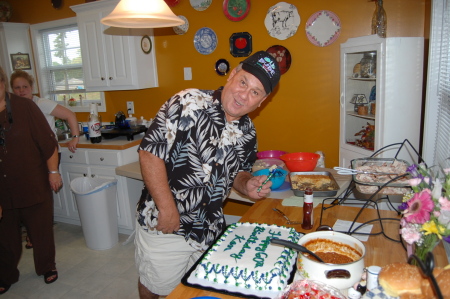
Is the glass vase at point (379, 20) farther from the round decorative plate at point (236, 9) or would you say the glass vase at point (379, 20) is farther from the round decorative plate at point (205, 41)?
the round decorative plate at point (205, 41)

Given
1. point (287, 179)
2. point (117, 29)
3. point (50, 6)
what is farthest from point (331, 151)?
point (50, 6)

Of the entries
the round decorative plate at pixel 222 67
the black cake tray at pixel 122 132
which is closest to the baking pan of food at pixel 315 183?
the round decorative plate at pixel 222 67

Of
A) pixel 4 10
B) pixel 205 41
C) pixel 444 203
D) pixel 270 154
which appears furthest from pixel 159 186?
pixel 4 10

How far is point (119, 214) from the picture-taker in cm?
343

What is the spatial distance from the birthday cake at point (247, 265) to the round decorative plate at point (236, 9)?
7.93 feet

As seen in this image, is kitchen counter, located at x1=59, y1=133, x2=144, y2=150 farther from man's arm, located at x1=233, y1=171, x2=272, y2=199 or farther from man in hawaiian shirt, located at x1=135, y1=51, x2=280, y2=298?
man's arm, located at x1=233, y1=171, x2=272, y2=199

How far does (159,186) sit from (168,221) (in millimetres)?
171

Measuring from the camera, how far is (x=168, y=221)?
149 centimetres

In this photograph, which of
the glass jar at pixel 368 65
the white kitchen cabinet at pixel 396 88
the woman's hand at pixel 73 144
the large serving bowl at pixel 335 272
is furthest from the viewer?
the woman's hand at pixel 73 144

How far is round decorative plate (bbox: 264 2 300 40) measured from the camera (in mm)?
2979

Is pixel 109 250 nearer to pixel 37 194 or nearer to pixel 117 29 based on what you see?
pixel 37 194

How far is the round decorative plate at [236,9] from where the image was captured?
313cm

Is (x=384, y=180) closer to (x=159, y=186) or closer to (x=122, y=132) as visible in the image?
(x=159, y=186)

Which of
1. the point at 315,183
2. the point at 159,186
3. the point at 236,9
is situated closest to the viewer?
the point at 159,186
